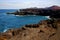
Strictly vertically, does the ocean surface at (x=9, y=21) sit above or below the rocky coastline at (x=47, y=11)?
below

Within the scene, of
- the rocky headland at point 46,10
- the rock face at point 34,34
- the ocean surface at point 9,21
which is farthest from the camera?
the rocky headland at point 46,10

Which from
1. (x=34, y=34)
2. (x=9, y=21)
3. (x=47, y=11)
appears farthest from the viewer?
(x=47, y=11)

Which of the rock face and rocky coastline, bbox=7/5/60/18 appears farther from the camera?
rocky coastline, bbox=7/5/60/18

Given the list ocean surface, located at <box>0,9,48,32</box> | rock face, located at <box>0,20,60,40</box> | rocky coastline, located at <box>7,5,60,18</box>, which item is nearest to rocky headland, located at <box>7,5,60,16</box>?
rocky coastline, located at <box>7,5,60,18</box>

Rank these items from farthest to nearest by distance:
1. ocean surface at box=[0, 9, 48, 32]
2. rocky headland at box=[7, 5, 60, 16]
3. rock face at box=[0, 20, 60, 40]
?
rocky headland at box=[7, 5, 60, 16] → ocean surface at box=[0, 9, 48, 32] → rock face at box=[0, 20, 60, 40]

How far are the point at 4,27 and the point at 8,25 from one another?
0.16 meters

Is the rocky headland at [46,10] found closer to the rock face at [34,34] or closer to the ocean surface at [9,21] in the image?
the ocean surface at [9,21]

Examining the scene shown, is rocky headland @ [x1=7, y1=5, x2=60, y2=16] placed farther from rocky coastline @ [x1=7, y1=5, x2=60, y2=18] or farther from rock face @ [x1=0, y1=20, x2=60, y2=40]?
rock face @ [x1=0, y1=20, x2=60, y2=40]

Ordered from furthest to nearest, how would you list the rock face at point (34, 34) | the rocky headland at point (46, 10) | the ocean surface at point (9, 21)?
the rocky headland at point (46, 10) < the ocean surface at point (9, 21) < the rock face at point (34, 34)

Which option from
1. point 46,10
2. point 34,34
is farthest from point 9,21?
point 34,34

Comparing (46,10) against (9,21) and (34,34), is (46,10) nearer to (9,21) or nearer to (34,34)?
(9,21)

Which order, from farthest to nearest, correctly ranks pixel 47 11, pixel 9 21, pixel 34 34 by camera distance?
pixel 47 11 → pixel 9 21 → pixel 34 34

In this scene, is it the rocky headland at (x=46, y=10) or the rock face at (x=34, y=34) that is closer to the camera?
the rock face at (x=34, y=34)

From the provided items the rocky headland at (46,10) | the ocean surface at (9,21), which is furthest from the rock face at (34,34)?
the rocky headland at (46,10)
